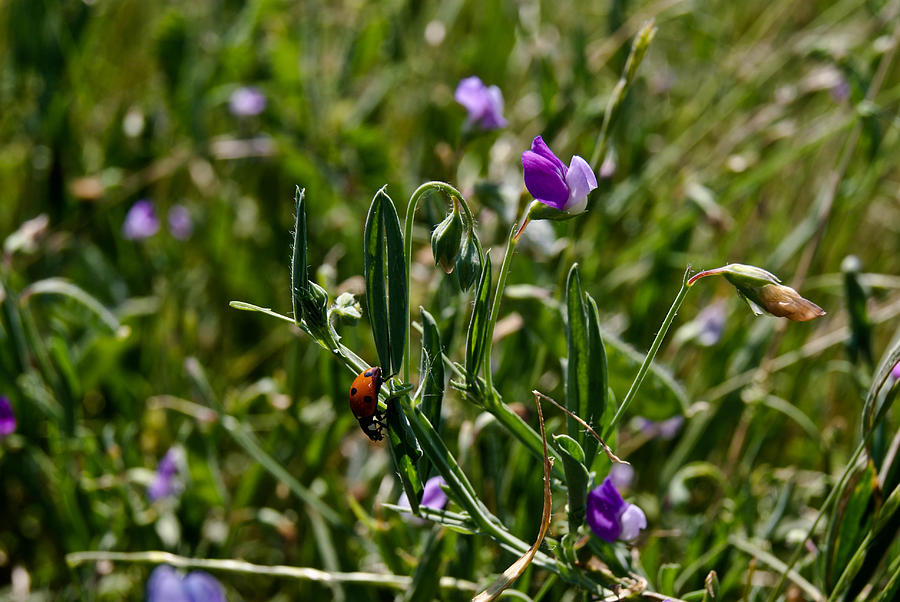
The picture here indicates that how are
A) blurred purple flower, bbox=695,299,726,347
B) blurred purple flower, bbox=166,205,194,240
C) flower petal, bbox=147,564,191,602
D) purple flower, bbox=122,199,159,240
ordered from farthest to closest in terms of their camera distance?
blurred purple flower, bbox=166,205,194,240
purple flower, bbox=122,199,159,240
blurred purple flower, bbox=695,299,726,347
flower petal, bbox=147,564,191,602

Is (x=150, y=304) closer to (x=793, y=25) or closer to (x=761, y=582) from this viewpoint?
(x=761, y=582)

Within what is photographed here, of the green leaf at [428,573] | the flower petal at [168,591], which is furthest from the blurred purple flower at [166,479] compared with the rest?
the green leaf at [428,573]

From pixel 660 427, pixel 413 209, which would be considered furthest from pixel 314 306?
pixel 660 427

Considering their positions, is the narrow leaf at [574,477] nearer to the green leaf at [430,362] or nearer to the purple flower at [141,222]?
the green leaf at [430,362]

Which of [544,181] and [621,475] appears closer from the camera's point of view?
[544,181]

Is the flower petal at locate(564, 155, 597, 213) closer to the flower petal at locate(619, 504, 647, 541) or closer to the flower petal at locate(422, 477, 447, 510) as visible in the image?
the flower petal at locate(619, 504, 647, 541)

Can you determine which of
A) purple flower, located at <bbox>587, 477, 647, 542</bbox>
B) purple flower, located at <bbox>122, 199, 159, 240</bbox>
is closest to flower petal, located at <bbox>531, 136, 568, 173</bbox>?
purple flower, located at <bbox>587, 477, 647, 542</bbox>

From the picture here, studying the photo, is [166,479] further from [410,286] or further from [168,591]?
[410,286]
